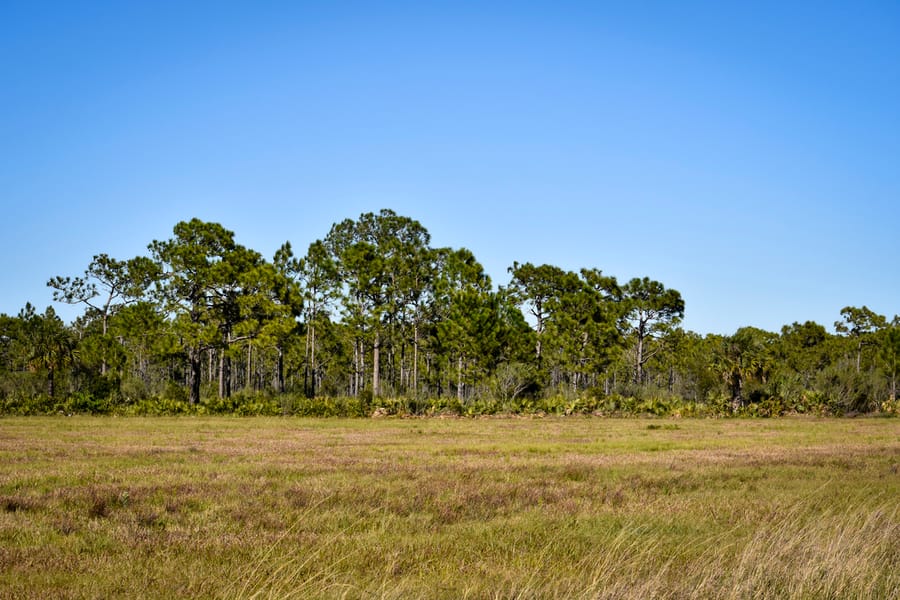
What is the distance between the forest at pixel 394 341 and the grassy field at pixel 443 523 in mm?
28415

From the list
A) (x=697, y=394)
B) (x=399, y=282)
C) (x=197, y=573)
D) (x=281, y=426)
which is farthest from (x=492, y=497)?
(x=697, y=394)

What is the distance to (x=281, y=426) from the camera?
34.0 metres

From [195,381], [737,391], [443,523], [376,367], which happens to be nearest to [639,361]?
[737,391]

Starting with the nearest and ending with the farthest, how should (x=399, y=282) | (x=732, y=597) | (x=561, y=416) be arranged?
(x=732, y=597), (x=561, y=416), (x=399, y=282)

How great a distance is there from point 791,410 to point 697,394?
13.6 m

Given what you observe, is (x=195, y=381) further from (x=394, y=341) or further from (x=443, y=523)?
(x=443, y=523)

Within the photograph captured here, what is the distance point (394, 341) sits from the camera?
69688mm

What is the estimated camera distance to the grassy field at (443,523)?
6.84 m

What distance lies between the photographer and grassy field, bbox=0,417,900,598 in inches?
269

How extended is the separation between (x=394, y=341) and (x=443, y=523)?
196ft

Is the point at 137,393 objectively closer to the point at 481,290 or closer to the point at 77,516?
the point at 481,290

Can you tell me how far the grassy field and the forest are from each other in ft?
93.2

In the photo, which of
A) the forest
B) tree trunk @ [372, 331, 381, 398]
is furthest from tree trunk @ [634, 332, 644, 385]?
tree trunk @ [372, 331, 381, 398]

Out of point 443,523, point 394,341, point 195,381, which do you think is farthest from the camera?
point 394,341
